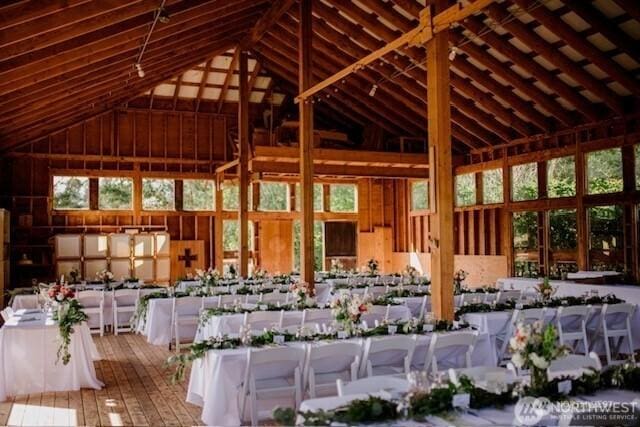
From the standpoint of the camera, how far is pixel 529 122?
1552 cm

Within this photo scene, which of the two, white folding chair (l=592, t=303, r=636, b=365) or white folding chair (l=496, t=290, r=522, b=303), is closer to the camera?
white folding chair (l=592, t=303, r=636, b=365)

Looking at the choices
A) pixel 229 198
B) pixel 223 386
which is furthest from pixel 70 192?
pixel 223 386

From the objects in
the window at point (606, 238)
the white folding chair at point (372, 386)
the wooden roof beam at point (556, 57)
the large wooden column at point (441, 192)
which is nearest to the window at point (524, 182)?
the window at point (606, 238)

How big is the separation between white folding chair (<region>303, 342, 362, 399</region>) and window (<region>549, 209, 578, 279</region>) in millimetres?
9964

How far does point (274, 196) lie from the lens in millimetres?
20453

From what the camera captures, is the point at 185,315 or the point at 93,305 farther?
the point at 93,305

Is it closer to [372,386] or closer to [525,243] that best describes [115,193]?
[525,243]

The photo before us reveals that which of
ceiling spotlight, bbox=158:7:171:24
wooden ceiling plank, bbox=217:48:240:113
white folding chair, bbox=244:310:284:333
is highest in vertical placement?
wooden ceiling plank, bbox=217:48:240:113

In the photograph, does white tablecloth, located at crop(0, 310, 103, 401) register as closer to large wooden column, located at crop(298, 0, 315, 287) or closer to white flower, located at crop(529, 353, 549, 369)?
large wooden column, located at crop(298, 0, 315, 287)

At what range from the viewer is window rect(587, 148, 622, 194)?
13484 millimetres

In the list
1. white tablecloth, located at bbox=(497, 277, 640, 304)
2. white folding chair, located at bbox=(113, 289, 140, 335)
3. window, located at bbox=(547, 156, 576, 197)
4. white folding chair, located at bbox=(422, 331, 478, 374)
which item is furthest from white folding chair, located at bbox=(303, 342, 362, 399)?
window, located at bbox=(547, 156, 576, 197)

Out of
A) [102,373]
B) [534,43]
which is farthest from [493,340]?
[534,43]

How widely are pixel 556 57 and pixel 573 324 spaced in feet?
21.1

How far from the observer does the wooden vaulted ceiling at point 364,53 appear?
27.7ft
